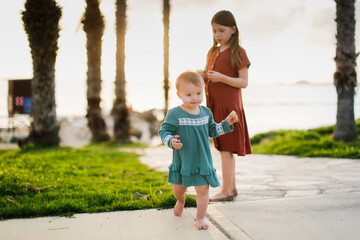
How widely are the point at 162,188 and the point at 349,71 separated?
454cm

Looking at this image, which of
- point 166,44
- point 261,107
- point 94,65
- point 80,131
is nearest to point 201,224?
point 94,65

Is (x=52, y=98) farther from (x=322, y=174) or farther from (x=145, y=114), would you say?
(x=145, y=114)

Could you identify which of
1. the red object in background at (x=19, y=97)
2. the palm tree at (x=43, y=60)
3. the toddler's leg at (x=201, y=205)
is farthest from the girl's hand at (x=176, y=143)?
the red object in background at (x=19, y=97)

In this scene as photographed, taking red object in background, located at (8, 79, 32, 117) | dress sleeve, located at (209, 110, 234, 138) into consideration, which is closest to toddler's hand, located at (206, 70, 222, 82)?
dress sleeve, located at (209, 110, 234, 138)

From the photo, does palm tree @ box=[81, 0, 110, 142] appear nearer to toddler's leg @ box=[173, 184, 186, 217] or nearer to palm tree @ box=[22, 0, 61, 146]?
palm tree @ box=[22, 0, 61, 146]

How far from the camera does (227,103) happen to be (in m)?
3.35

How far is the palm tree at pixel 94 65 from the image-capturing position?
39.6ft

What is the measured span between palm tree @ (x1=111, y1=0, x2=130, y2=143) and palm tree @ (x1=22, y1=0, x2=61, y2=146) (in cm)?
310

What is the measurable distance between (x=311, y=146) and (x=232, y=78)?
449 centimetres

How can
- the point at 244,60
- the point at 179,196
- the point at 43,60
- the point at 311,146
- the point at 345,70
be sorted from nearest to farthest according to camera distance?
the point at 179,196, the point at 244,60, the point at 345,70, the point at 311,146, the point at 43,60

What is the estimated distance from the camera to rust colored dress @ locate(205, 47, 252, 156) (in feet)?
10.9

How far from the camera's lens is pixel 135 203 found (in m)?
3.06

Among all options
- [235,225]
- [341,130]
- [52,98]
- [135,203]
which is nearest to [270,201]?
[235,225]

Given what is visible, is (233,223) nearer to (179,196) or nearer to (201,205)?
(201,205)
